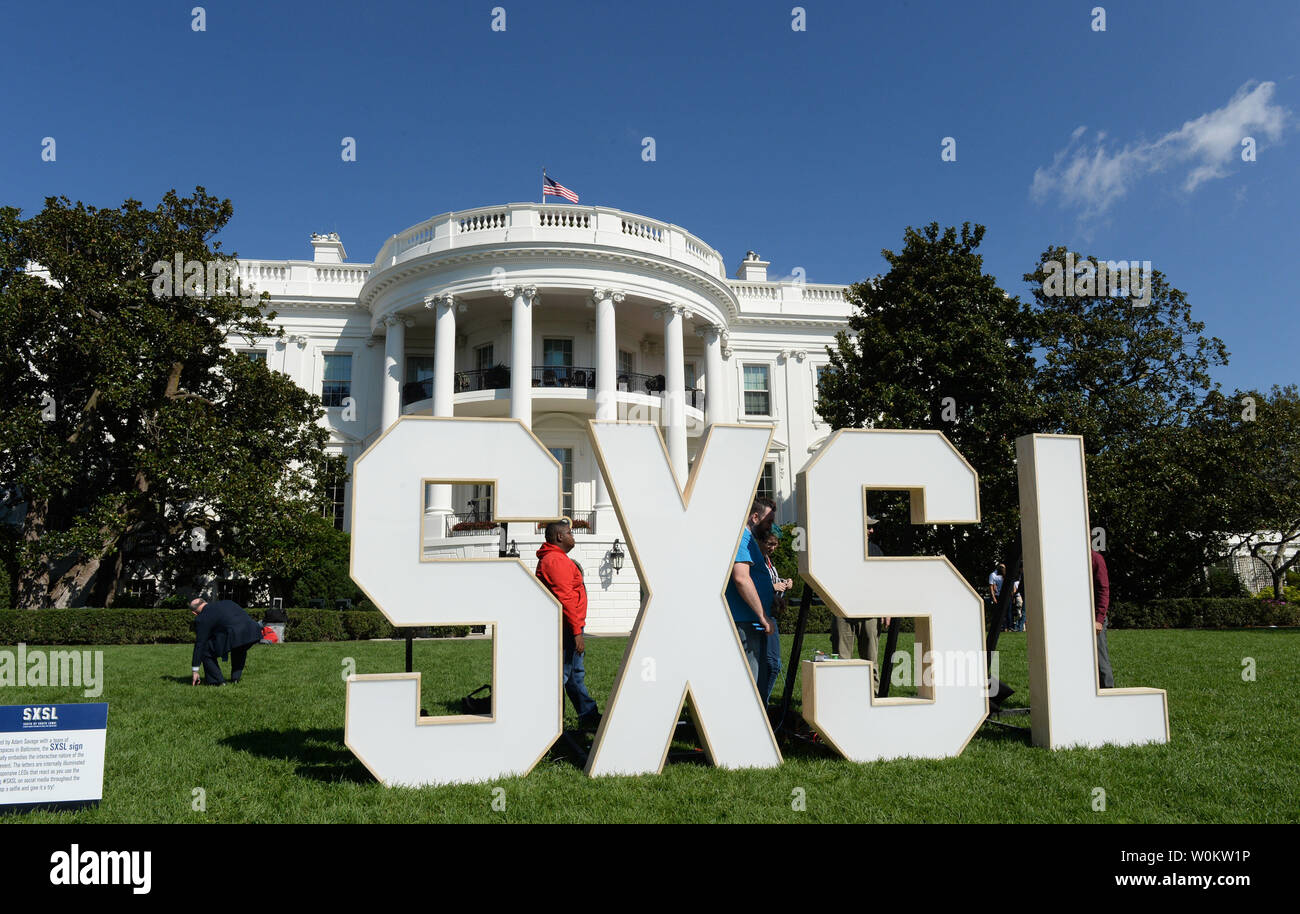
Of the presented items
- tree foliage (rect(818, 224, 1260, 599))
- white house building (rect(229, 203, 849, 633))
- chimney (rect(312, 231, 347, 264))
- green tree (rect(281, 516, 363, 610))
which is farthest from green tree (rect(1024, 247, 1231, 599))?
chimney (rect(312, 231, 347, 264))

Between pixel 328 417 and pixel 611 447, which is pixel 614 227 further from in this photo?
pixel 611 447

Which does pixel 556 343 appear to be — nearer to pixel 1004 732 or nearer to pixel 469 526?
pixel 469 526

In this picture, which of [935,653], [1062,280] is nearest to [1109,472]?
[1062,280]

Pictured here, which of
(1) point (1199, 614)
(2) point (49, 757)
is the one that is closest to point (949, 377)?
(1) point (1199, 614)

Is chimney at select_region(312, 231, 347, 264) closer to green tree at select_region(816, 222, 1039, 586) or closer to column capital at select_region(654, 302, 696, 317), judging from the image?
column capital at select_region(654, 302, 696, 317)

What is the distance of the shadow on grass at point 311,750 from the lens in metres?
5.44

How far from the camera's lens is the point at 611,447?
228 inches

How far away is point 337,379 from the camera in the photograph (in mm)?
28625

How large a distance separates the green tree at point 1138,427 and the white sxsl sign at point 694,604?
14.6 m

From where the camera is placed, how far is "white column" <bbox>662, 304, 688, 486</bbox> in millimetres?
24219

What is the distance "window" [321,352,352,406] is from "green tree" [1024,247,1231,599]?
22.0 m

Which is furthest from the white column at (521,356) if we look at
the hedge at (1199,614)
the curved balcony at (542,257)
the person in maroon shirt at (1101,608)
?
the person in maroon shirt at (1101,608)

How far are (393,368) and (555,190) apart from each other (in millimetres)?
7583
